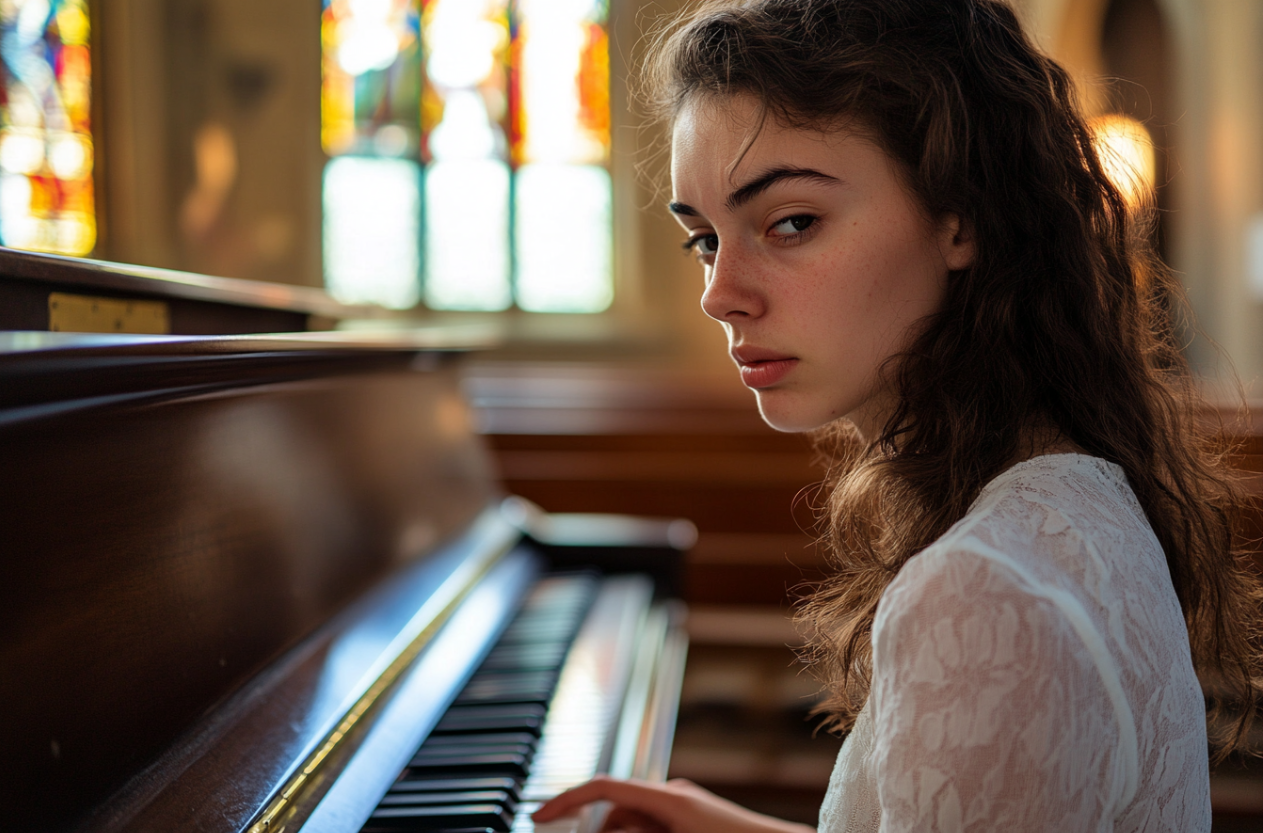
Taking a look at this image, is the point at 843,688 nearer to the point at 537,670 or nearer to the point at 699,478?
the point at 537,670

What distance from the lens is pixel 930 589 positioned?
2.38 feet

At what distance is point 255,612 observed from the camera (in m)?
1.30

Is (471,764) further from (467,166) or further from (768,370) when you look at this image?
(467,166)

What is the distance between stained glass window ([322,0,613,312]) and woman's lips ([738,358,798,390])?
850cm

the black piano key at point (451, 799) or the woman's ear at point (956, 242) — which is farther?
the black piano key at point (451, 799)

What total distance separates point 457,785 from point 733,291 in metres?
0.70

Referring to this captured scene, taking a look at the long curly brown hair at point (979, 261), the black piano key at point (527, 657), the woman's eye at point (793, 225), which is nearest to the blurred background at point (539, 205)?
the black piano key at point (527, 657)

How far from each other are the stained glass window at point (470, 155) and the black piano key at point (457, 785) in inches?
328

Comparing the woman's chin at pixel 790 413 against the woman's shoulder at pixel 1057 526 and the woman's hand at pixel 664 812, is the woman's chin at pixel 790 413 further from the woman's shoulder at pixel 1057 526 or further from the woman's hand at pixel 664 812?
the woman's hand at pixel 664 812

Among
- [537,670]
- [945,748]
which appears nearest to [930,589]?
[945,748]

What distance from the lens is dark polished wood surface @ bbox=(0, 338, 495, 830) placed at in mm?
823

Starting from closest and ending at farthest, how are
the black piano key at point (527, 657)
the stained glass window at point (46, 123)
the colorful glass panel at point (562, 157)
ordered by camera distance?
the black piano key at point (527, 657) < the stained glass window at point (46, 123) < the colorful glass panel at point (562, 157)

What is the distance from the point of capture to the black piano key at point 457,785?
1.23 metres

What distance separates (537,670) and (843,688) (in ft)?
2.25
